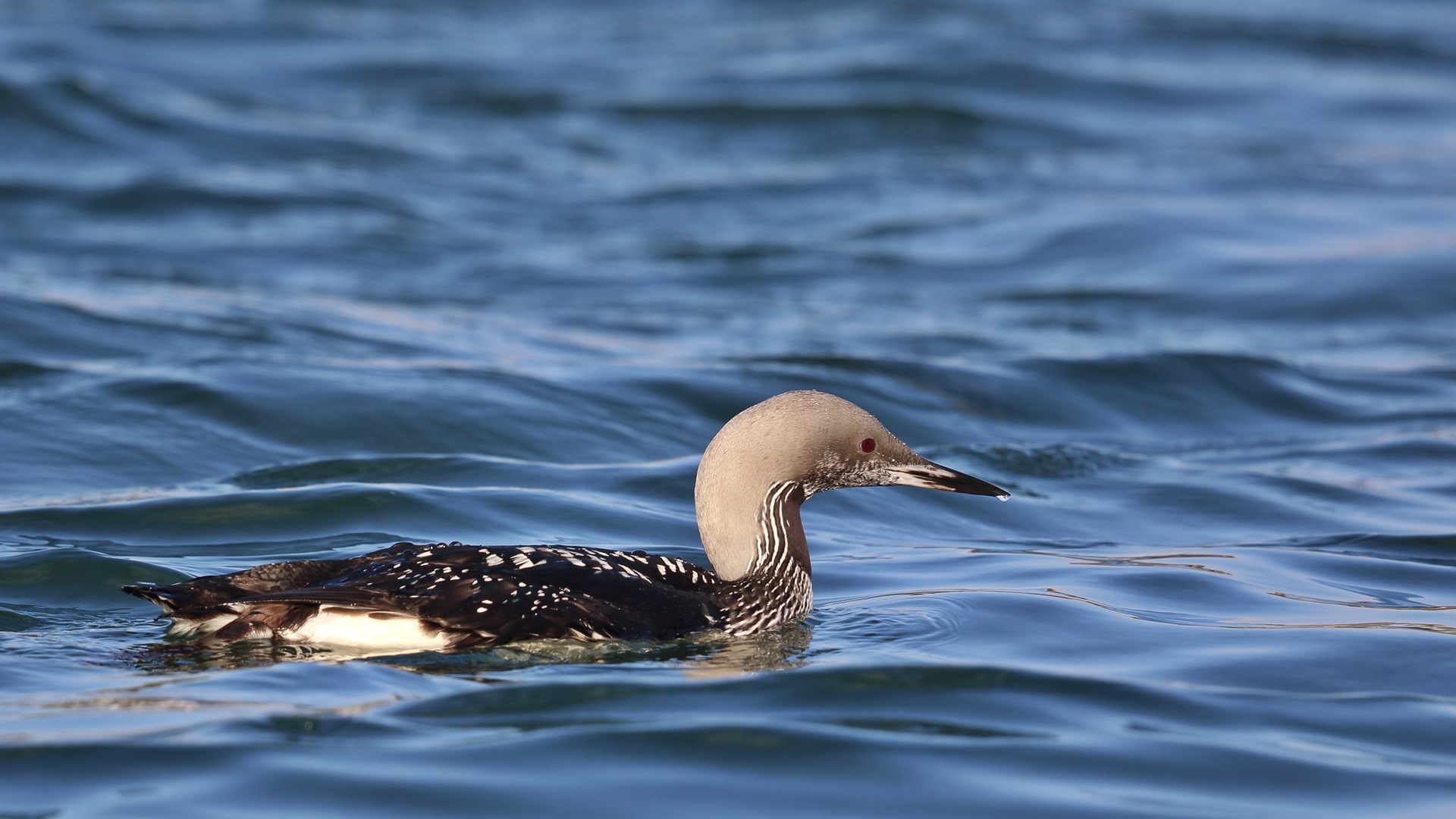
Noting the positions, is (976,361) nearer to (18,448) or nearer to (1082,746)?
(18,448)

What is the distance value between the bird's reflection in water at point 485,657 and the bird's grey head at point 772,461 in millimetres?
538

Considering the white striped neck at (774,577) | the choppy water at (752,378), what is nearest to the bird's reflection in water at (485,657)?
the choppy water at (752,378)

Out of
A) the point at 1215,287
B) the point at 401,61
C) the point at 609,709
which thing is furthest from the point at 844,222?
the point at 609,709

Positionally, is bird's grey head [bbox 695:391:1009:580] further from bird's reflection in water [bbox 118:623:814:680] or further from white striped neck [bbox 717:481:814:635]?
bird's reflection in water [bbox 118:623:814:680]

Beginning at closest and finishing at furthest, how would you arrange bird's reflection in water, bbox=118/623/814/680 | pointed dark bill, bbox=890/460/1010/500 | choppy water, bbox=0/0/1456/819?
1. choppy water, bbox=0/0/1456/819
2. bird's reflection in water, bbox=118/623/814/680
3. pointed dark bill, bbox=890/460/1010/500

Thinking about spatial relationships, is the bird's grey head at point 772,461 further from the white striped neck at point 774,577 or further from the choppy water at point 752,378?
the choppy water at point 752,378

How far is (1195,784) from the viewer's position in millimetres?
4895

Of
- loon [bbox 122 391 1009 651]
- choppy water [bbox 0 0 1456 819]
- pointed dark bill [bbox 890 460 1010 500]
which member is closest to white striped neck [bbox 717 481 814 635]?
loon [bbox 122 391 1009 651]

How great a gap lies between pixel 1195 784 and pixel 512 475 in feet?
15.9

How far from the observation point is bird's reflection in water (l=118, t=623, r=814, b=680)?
18.1ft

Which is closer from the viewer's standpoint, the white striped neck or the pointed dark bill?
the white striped neck

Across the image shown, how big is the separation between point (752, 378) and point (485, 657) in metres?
6.15

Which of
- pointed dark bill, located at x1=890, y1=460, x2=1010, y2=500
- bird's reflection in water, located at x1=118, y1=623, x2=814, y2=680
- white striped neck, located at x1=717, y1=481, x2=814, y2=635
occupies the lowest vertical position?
bird's reflection in water, located at x1=118, y1=623, x2=814, y2=680

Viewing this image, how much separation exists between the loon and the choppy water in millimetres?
123
